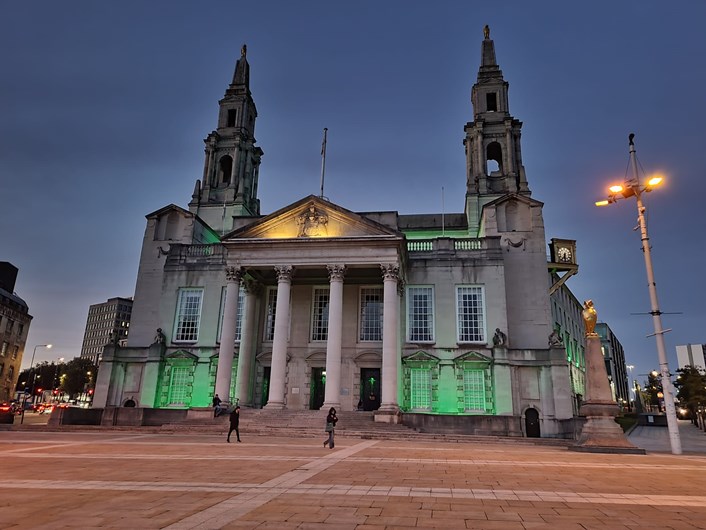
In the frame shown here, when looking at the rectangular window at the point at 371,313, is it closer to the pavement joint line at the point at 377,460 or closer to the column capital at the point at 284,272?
the column capital at the point at 284,272

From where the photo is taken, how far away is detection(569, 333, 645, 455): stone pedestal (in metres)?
18.6

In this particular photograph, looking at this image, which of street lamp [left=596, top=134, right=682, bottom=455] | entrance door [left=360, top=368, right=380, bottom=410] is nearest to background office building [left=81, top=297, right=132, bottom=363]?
entrance door [left=360, top=368, right=380, bottom=410]

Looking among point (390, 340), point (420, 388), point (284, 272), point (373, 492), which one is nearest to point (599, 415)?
point (390, 340)

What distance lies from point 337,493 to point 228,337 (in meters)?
24.8

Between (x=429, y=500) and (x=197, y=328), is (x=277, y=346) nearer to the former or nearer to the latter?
(x=197, y=328)

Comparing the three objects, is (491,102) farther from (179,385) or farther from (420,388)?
(179,385)

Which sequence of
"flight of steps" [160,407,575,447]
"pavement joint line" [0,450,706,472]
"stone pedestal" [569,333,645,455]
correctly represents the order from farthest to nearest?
"flight of steps" [160,407,575,447], "stone pedestal" [569,333,645,455], "pavement joint line" [0,450,706,472]

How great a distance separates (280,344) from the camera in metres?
31.2

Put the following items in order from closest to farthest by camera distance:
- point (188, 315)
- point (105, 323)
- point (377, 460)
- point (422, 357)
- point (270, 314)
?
point (377, 460), point (422, 357), point (270, 314), point (188, 315), point (105, 323)

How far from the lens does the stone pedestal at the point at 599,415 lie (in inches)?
731

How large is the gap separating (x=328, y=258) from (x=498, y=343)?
13.0 meters

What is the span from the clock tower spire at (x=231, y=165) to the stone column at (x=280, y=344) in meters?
19.3

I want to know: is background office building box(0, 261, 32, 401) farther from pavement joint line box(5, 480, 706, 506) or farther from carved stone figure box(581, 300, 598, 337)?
carved stone figure box(581, 300, 598, 337)

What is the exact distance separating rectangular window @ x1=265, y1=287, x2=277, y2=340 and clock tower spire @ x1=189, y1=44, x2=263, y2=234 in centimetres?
1499
